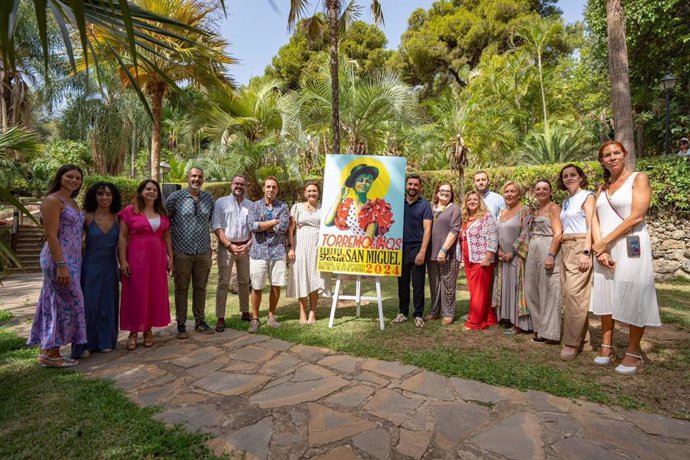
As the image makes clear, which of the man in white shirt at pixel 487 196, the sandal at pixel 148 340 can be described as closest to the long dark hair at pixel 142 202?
Answer: the sandal at pixel 148 340

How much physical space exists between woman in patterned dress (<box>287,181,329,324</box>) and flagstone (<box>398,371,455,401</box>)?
205 centimetres

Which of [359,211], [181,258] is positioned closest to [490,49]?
[359,211]

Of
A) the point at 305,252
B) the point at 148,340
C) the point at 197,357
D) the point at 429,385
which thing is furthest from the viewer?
the point at 305,252

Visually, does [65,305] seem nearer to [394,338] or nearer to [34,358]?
[34,358]

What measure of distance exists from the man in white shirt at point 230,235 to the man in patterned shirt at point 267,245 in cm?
10

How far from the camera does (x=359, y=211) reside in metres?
4.81

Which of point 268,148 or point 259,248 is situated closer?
point 259,248

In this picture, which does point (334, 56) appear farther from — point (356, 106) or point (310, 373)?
point (310, 373)

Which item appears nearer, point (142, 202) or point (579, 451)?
point (579, 451)

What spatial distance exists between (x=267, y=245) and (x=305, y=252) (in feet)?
1.63

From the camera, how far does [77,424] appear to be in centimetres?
249

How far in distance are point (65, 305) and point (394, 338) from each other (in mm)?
3250

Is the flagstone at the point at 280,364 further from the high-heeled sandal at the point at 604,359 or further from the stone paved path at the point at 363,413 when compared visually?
→ the high-heeled sandal at the point at 604,359

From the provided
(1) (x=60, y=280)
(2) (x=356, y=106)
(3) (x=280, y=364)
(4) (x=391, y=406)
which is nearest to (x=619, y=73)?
(2) (x=356, y=106)
